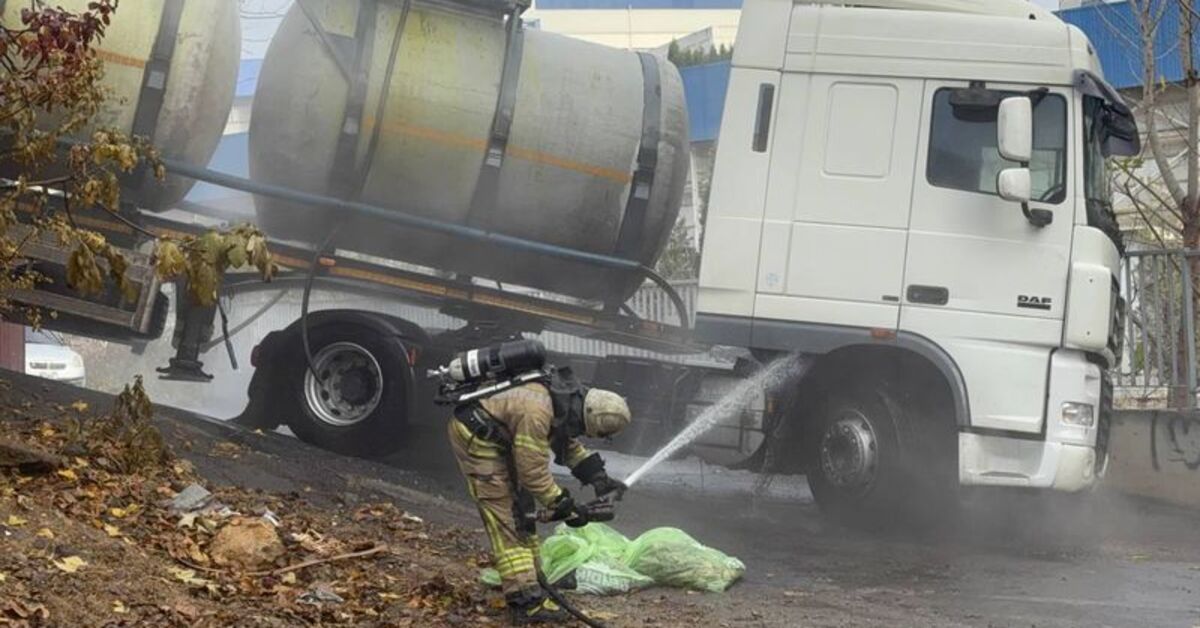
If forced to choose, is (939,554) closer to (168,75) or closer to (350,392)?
(350,392)

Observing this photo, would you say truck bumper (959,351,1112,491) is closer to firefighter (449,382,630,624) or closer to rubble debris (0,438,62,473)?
firefighter (449,382,630,624)

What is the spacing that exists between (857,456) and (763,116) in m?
2.26

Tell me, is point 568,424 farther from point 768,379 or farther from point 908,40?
point 908,40

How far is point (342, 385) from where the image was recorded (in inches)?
404

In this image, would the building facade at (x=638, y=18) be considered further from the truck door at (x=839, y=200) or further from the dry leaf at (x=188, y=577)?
the dry leaf at (x=188, y=577)

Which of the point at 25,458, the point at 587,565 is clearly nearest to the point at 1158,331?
the point at 587,565

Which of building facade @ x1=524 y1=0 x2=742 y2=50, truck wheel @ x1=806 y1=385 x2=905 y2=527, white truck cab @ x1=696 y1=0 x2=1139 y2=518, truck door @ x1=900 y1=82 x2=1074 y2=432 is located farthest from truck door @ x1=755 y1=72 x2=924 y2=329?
building facade @ x1=524 y1=0 x2=742 y2=50

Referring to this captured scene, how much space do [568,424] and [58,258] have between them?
13.7ft

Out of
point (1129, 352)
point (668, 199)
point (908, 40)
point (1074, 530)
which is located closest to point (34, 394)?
point (668, 199)

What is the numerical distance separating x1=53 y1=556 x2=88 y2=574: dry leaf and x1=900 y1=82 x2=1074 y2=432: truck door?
5404 millimetres

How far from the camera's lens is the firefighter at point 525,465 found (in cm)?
643

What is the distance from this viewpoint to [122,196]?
32.0ft

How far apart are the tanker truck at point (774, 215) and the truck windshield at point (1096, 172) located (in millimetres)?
24

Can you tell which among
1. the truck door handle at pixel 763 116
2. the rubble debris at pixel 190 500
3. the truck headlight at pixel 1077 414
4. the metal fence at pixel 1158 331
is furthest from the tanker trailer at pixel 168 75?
the metal fence at pixel 1158 331
